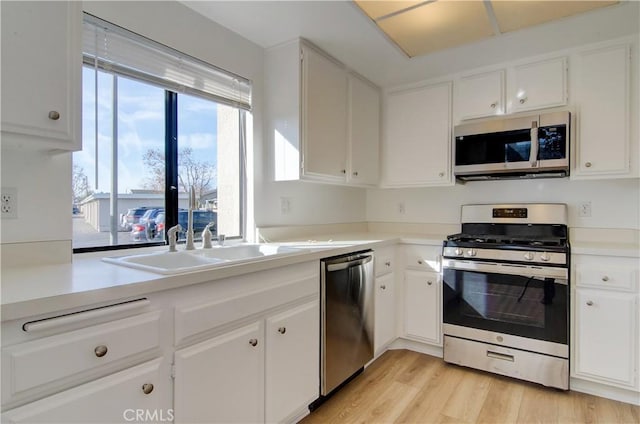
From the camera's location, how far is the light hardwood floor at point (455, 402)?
186cm

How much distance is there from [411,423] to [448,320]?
854 millimetres

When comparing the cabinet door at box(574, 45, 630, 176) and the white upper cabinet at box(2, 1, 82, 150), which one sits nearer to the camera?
the white upper cabinet at box(2, 1, 82, 150)

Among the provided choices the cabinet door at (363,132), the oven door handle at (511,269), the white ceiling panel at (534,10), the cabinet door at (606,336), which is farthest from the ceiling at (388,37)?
the cabinet door at (606,336)

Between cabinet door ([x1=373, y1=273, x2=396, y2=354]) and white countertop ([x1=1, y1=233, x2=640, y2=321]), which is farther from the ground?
white countertop ([x1=1, y1=233, x2=640, y2=321])

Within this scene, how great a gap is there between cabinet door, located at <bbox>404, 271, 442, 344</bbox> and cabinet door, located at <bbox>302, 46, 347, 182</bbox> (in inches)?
38.4

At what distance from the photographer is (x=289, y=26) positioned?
6.68ft

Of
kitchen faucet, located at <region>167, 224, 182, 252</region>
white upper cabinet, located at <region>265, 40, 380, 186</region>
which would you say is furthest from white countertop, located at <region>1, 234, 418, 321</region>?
Result: white upper cabinet, located at <region>265, 40, 380, 186</region>

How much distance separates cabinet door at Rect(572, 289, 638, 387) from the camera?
1957 millimetres

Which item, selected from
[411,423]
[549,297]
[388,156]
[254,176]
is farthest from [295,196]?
[549,297]

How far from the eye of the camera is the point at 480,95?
263 cm

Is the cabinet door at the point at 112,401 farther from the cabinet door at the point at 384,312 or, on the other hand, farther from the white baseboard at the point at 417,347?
the white baseboard at the point at 417,347

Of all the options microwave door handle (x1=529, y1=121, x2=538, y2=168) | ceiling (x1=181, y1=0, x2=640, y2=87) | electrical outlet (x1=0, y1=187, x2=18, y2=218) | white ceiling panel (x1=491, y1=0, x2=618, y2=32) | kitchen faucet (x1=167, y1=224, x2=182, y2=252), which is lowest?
kitchen faucet (x1=167, y1=224, x2=182, y2=252)

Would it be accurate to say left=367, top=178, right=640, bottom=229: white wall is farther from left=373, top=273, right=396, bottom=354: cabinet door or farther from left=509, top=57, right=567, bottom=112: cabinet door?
left=373, top=273, right=396, bottom=354: cabinet door

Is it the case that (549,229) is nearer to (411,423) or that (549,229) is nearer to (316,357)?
(411,423)
